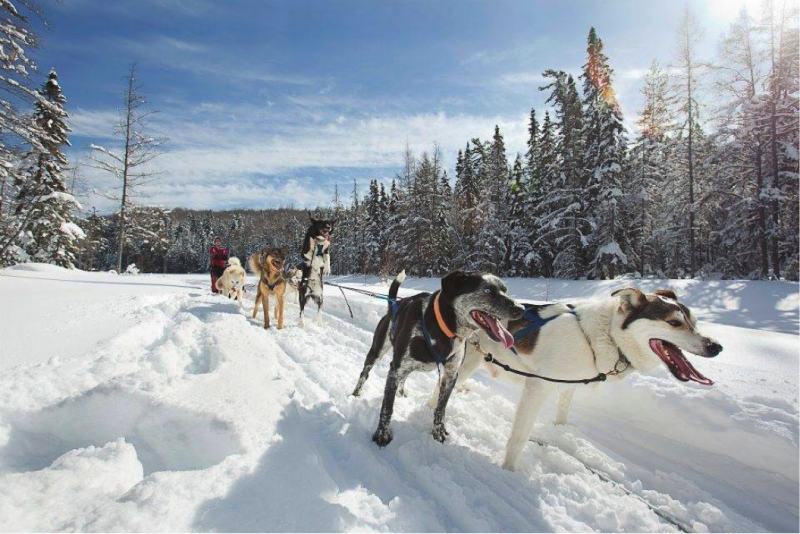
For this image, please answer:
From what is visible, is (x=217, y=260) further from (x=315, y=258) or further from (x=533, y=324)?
(x=533, y=324)

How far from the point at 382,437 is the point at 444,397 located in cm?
67

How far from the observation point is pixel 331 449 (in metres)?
3.13

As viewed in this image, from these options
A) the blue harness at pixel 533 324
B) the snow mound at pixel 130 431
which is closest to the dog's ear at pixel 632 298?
the blue harness at pixel 533 324

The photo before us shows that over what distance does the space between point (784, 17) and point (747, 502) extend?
76.9ft

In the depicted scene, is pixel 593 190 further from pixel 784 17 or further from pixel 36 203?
pixel 36 203

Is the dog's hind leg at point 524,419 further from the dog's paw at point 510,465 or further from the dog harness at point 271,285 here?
the dog harness at point 271,285

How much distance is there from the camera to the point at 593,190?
71.7ft

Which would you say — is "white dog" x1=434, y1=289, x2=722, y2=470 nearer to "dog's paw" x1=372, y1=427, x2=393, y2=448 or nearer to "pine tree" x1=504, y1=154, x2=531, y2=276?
"dog's paw" x1=372, y1=427, x2=393, y2=448

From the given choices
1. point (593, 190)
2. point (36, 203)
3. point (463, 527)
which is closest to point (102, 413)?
point (463, 527)

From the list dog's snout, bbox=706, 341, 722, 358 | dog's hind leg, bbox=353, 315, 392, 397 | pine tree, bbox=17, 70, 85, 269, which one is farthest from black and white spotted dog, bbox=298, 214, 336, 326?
pine tree, bbox=17, 70, 85, 269

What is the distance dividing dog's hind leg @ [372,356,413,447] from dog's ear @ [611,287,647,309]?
191 centimetres

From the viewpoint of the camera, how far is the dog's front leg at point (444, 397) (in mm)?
3465

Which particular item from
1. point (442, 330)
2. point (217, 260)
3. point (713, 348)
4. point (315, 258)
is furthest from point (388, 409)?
point (217, 260)

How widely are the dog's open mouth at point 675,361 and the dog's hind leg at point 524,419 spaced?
85cm
